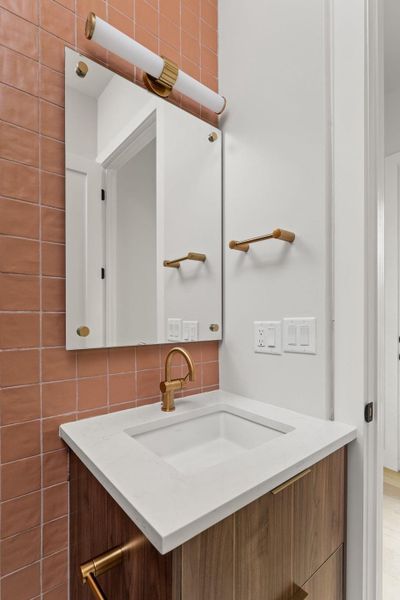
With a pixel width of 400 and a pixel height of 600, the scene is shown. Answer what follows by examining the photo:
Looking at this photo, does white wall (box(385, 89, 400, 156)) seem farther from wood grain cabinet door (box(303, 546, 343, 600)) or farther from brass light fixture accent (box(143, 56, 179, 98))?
wood grain cabinet door (box(303, 546, 343, 600))

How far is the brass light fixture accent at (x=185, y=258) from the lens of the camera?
3.87 feet

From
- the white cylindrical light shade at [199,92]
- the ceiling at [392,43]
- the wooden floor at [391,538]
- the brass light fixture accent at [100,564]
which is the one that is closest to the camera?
the brass light fixture accent at [100,564]

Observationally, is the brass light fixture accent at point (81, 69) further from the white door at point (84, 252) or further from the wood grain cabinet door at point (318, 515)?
the wood grain cabinet door at point (318, 515)

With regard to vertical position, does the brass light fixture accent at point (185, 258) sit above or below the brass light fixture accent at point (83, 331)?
above

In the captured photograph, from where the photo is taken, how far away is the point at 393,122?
2.35 metres

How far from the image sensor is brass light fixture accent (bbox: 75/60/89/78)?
92 cm

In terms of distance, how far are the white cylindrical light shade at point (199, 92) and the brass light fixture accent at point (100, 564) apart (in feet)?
4.38

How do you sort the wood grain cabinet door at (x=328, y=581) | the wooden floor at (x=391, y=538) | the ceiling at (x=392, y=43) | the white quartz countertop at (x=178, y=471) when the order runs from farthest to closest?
the ceiling at (x=392, y=43)
the wooden floor at (x=391, y=538)
the wood grain cabinet door at (x=328, y=581)
the white quartz countertop at (x=178, y=471)

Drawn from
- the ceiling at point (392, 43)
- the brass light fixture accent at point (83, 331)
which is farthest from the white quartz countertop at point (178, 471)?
the ceiling at point (392, 43)

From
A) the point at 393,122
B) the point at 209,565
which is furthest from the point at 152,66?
the point at 393,122

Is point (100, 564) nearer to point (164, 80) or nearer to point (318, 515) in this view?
point (318, 515)

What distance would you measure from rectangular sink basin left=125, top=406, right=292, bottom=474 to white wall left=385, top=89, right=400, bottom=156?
7.73ft

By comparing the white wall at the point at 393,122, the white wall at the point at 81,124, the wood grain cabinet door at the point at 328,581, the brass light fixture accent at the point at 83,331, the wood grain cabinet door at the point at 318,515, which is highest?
the white wall at the point at 393,122

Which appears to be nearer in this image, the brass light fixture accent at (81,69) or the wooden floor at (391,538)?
the brass light fixture accent at (81,69)
